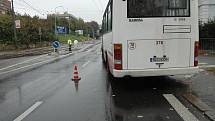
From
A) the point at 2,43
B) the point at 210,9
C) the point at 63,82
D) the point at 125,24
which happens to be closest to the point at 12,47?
the point at 2,43

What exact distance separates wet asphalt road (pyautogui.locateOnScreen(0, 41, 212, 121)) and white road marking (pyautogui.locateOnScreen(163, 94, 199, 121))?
99mm

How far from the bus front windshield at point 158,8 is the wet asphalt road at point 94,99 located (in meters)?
2.30

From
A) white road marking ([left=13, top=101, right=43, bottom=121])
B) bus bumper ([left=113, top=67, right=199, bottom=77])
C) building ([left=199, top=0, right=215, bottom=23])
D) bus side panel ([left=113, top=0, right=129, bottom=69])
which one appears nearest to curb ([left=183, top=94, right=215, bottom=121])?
bus bumper ([left=113, top=67, right=199, bottom=77])

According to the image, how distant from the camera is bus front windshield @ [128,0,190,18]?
34.4 ft

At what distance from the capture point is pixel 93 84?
41.2 ft

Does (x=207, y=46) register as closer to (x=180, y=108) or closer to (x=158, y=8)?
(x=158, y=8)

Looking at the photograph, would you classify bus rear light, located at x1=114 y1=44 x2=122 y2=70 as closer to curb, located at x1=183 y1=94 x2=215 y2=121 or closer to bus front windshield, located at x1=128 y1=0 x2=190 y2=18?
bus front windshield, located at x1=128 y1=0 x2=190 y2=18

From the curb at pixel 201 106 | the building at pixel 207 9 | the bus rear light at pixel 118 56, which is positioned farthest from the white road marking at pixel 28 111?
the building at pixel 207 9

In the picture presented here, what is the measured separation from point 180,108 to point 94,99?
2513mm

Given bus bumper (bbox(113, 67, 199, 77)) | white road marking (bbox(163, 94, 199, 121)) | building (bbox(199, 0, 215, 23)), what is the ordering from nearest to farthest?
white road marking (bbox(163, 94, 199, 121)), bus bumper (bbox(113, 67, 199, 77)), building (bbox(199, 0, 215, 23))

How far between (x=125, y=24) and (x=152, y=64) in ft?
4.80

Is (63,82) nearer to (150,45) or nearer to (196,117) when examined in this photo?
(150,45)

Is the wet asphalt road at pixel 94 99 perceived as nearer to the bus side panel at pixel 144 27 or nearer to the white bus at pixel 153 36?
the white bus at pixel 153 36

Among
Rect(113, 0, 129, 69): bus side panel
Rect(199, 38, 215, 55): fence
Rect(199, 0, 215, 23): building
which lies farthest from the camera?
Rect(199, 0, 215, 23): building
